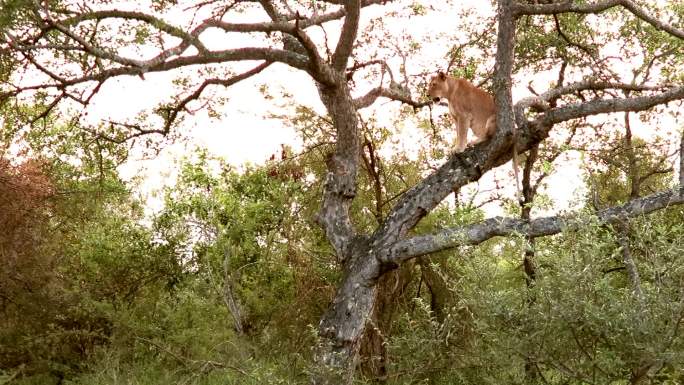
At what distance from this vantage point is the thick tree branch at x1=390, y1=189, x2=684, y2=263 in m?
8.24

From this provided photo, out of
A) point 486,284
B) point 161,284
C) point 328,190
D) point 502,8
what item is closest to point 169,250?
point 161,284

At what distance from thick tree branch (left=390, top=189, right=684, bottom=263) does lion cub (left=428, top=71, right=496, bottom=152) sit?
3.82ft

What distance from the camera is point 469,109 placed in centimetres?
943

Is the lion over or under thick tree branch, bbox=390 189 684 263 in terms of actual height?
over

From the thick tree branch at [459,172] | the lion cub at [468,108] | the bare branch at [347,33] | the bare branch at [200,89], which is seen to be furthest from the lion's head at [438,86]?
the bare branch at [200,89]

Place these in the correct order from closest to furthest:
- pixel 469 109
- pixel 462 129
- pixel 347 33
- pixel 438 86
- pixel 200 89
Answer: pixel 347 33
pixel 469 109
pixel 462 129
pixel 438 86
pixel 200 89

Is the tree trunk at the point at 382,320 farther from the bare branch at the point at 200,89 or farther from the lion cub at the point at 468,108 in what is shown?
the bare branch at the point at 200,89

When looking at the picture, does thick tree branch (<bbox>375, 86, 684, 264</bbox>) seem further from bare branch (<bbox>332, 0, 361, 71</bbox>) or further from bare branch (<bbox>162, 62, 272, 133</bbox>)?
bare branch (<bbox>162, 62, 272, 133</bbox>)

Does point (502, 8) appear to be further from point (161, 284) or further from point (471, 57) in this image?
point (161, 284)

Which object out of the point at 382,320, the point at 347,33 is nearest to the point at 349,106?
the point at 347,33

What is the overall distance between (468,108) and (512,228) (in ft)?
5.36

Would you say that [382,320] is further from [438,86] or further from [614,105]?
[614,105]

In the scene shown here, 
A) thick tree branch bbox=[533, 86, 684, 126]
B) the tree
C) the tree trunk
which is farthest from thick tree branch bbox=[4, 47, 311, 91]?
the tree trunk

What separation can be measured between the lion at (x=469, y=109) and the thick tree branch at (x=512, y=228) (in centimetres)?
82
